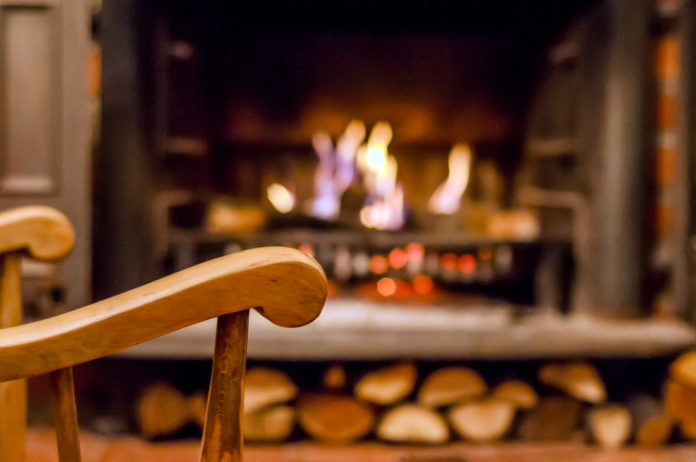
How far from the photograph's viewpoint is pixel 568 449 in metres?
1.49

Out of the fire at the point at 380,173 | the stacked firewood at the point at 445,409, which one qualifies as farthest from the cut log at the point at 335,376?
the fire at the point at 380,173

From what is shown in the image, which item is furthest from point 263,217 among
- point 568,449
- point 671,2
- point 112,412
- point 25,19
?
point 671,2

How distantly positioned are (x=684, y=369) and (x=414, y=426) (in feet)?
2.11

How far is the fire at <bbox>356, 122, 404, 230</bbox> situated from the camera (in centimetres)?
196

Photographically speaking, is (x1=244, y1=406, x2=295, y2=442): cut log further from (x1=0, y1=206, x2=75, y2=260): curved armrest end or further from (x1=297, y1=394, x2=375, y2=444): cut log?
(x1=0, y1=206, x2=75, y2=260): curved armrest end

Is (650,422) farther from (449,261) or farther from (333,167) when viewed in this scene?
(333,167)

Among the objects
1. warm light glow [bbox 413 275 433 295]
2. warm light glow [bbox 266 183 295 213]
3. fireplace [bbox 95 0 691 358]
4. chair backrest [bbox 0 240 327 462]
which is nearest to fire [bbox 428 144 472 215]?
fireplace [bbox 95 0 691 358]

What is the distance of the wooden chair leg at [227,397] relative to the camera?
Result: 0.50 m

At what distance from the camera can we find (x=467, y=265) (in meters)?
1.73

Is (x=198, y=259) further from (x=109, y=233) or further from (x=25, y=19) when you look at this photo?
(x=25, y=19)

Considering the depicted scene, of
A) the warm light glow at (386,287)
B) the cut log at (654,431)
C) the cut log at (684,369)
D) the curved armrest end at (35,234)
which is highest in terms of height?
the curved armrest end at (35,234)

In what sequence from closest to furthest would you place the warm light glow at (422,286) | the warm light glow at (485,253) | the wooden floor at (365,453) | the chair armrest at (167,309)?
the chair armrest at (167,309)
the wooden floor at (365,453)
the warm light glow at (485,253)
the warm light glow at (422,286)

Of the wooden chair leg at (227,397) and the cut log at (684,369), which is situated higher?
the wooden chair leg at (227,397)

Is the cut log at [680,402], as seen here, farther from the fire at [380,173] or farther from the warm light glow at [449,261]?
the fire at [380,173]
